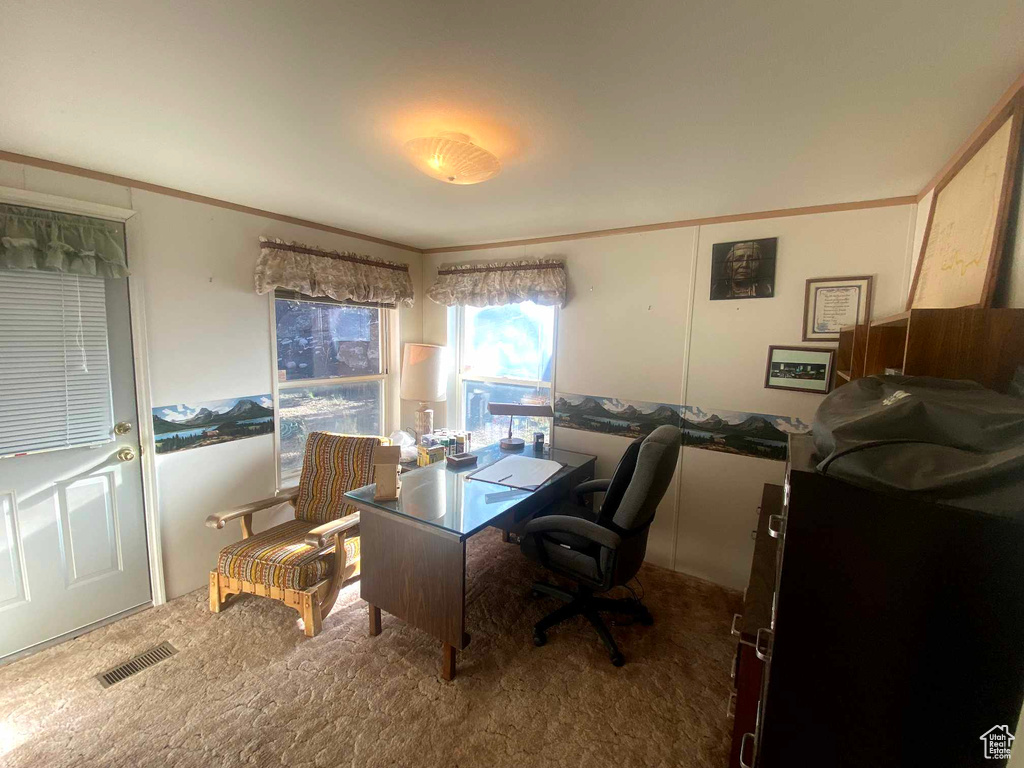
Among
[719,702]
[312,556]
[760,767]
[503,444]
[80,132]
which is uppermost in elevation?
[80,132]

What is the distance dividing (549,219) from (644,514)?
1822 millimetres

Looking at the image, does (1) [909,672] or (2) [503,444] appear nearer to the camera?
(1) [909,672]

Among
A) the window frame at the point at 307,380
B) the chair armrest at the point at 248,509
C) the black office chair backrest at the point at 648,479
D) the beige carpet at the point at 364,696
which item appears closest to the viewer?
the beige carpet at the point at 364,696

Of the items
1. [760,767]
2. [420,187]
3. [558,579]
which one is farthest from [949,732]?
[420,187]

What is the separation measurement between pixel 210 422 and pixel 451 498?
5.10ft

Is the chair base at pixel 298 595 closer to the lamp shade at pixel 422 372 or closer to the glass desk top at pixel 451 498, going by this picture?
the glass desk top at pixel 451 498

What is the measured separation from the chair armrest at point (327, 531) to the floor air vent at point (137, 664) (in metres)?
0.76

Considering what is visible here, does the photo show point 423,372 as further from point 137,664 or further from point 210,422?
point 137,664

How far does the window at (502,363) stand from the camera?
3219mm

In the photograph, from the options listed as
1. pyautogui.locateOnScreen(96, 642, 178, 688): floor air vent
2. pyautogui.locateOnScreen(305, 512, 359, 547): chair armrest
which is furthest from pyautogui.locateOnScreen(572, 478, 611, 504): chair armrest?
pyautogui.locateOnScreen(96, 642, 178, 688): floor air vent

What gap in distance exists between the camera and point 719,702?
1.75 metres

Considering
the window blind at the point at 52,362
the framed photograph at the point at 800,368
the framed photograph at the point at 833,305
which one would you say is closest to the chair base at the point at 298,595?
the window blind at the point at 52,362

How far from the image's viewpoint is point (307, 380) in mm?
2953

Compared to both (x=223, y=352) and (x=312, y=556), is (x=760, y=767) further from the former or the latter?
(x=223, y=352)
